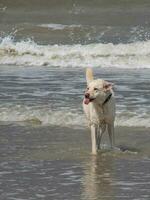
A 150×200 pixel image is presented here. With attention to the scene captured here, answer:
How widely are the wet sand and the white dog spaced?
202 mm

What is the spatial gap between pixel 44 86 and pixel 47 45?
9.59 metres

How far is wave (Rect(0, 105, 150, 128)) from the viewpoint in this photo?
9.99 m

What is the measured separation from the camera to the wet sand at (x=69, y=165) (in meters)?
6.25

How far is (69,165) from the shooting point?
7426mm

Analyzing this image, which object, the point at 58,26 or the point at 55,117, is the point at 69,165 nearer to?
the point at 55,117

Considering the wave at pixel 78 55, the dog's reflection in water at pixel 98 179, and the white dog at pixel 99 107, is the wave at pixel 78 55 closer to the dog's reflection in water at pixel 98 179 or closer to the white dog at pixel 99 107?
the white dog at pixel 99 107

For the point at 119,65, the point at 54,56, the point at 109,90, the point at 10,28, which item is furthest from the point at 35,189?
the point at 10,28

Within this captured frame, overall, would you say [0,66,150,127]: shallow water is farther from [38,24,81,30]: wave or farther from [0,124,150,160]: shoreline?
[38,24,81,30]: wave

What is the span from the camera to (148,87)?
42.6 feet

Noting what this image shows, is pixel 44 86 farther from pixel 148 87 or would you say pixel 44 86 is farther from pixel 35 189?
pixel 35 189

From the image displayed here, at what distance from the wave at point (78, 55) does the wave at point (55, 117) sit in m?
7.67

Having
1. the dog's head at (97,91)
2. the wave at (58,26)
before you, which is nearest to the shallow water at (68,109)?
the wave at (58,26)

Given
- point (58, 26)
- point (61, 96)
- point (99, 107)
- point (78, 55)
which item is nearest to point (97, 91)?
point (99, 107)

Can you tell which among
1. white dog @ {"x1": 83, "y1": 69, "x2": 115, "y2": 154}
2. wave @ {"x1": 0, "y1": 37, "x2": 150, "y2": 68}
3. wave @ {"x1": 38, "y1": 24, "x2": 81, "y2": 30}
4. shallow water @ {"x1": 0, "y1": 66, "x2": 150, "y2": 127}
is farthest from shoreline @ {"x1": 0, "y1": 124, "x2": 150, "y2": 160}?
wave @ {"x1": 38, "y1": 24, "x2": 81, "y2": 30}
